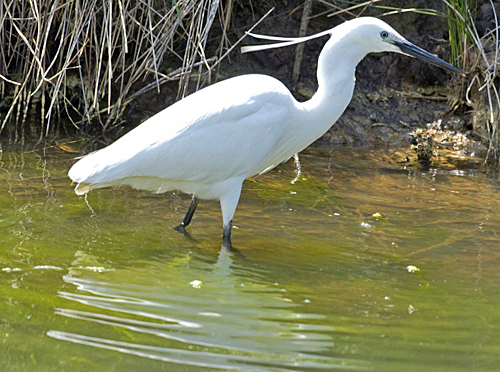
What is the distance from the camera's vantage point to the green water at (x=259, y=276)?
249 cm

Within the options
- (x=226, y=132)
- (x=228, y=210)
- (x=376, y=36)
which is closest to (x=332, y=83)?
(x=376, y=36)

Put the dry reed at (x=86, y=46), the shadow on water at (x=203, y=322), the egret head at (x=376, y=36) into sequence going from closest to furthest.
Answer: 1. the shadow on water at (x=203, y=322)
2. the egret head at (x=376, y=36)
3. the dry reed at (x=86, y=46)

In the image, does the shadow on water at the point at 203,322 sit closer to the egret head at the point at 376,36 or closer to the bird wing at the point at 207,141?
the bird wing at the point at 207,141

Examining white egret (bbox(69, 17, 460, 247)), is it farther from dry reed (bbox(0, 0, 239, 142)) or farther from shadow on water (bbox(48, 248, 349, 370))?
dry reed (bbox(0, 0, 239, 142))

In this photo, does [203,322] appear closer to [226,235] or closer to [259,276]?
[259,276]

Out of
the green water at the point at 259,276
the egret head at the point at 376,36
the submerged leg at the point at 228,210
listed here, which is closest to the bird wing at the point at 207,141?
the submerged leg at the point at 228,210

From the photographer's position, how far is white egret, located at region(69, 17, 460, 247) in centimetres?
Result: 386

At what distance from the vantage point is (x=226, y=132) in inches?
154

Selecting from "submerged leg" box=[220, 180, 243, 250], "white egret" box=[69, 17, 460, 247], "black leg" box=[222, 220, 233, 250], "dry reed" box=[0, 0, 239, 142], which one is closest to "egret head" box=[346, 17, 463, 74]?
"white egret" box=[69, 17, 460, 247]

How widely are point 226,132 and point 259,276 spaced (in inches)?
37.5

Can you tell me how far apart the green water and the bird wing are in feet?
1.39

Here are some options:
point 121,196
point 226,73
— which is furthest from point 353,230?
point 226,73

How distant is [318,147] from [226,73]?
4.21 ft

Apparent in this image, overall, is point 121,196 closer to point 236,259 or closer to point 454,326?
point 236,259
